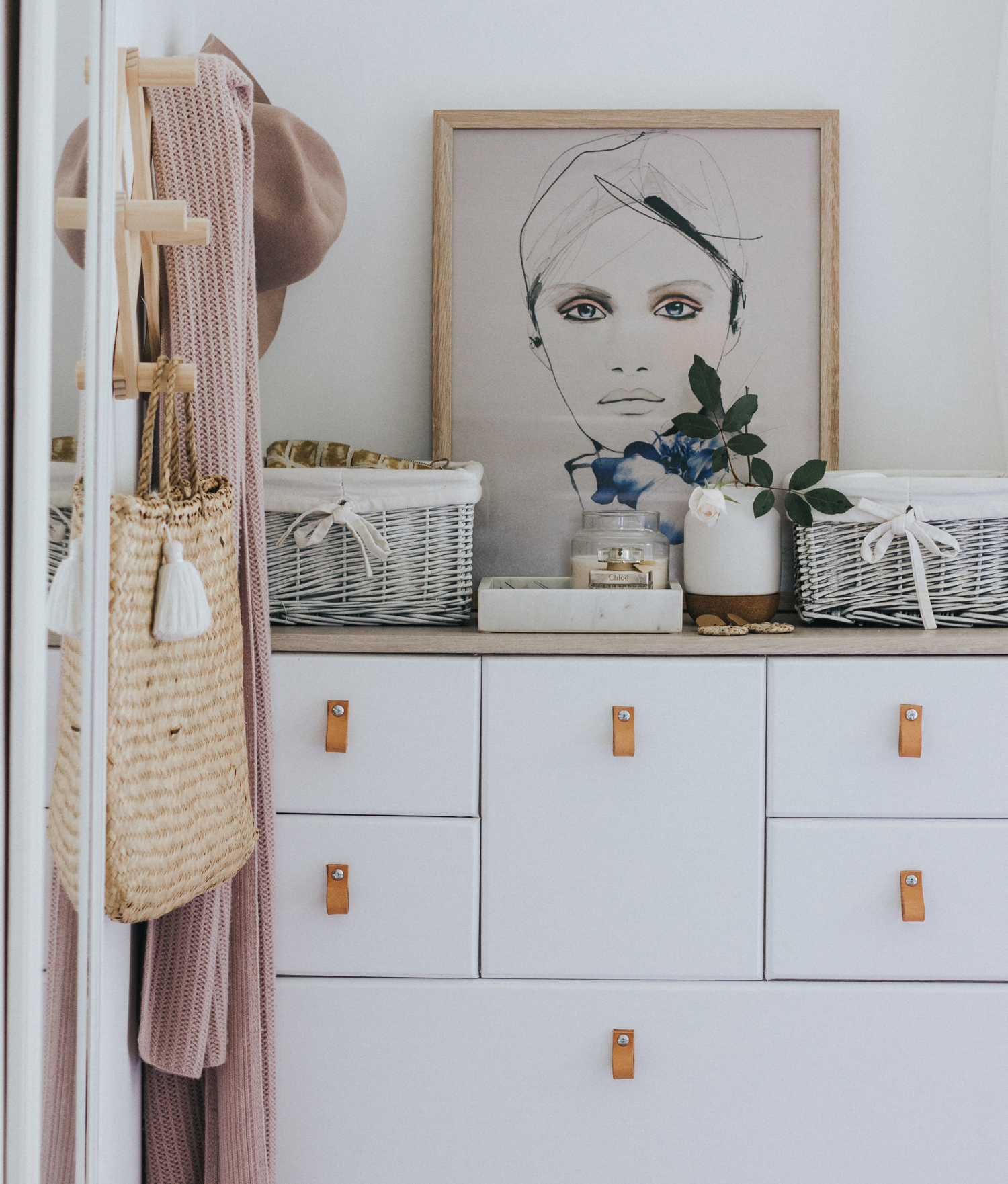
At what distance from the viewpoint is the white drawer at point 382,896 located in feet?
3.68

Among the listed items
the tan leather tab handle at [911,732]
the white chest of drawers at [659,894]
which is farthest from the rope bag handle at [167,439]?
the tan leather tab handle at [911,732]

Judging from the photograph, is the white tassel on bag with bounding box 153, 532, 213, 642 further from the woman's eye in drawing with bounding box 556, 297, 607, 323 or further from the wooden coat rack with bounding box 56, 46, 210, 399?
the woman's eye in drawing with bounding box 556, 297, 607, 323

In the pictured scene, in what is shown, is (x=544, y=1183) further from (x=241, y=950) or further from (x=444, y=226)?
(x=444, y=226)

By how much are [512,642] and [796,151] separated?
0.91 metres

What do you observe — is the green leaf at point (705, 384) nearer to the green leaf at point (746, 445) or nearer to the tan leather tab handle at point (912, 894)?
the green leaf at point (746, 445)

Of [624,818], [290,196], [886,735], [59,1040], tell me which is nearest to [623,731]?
[624,818]

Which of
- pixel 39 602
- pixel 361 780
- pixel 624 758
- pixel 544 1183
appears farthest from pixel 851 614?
pixel 39 602

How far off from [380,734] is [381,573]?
0.21 metres

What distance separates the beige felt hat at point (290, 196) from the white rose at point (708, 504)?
2.02ft

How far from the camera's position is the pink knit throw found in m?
0.93

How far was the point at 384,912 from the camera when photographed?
3.69ft

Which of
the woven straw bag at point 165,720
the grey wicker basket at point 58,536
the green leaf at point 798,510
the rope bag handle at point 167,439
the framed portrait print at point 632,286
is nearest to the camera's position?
the grey wicker basket at point 58,536

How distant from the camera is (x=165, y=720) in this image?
847 millimetres

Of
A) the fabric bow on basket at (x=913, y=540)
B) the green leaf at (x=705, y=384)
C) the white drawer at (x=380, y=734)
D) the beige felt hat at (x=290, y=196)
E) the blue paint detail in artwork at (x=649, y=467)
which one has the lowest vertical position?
the white drawer at (x=380, y=734)
